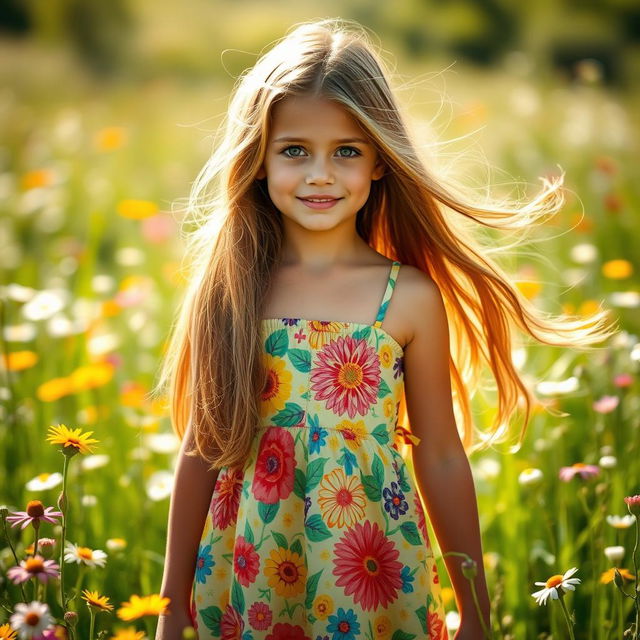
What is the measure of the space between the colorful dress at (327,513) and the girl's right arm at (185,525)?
42 millimetres

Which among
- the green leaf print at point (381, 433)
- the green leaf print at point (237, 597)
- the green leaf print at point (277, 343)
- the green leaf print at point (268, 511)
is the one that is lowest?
the green leaf print at point (237, 597)

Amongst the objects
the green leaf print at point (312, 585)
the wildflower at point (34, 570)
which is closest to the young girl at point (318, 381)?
the green leaf print at point (312, 585)

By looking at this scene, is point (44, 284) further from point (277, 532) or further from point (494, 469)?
point (277, 532)

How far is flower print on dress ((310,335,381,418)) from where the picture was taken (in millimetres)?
1511

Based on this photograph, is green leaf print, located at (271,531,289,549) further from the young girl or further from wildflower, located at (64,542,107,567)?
wildflower, located at (64,542,107,567)

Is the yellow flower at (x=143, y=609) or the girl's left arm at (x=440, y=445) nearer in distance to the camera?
the yellow flower at (x=143, y=609)

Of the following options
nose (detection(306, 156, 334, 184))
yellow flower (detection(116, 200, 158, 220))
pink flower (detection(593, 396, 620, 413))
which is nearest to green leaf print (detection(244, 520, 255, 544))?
nose (detection(306, 156, 334, 184))

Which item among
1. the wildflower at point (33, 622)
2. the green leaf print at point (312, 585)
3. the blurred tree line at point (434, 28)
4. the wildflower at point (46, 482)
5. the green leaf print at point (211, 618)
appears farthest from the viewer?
the blurred tree line at point (434, 28)

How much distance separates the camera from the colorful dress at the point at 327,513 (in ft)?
4.80

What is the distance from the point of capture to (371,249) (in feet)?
5.47

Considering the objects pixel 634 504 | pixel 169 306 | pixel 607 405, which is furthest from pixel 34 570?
pixel 169 306

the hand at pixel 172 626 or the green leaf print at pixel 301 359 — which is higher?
the green leaf print at pixel 301 359

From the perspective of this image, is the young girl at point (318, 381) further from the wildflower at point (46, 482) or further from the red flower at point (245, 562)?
the wildflower at point (46, 482)

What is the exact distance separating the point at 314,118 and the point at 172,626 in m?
0.82
